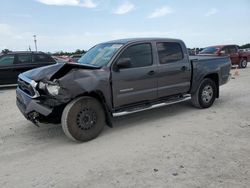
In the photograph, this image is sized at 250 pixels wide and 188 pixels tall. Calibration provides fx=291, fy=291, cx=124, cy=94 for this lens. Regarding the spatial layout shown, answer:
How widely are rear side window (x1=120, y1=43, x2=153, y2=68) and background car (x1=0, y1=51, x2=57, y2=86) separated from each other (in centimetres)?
843

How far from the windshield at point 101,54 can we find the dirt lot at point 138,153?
1.45 meters

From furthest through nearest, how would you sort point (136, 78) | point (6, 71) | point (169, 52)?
point (6, 71) < point (169, 52) < point (136, 78)

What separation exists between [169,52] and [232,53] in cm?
1483

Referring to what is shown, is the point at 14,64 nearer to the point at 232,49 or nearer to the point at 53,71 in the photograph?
the point at 53,71

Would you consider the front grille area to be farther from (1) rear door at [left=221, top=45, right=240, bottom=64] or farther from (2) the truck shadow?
(1) rear door at [left=221, top=45, right=240, bottom=64]

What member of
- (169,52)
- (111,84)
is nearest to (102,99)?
(111,84)

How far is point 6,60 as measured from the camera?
13.0 m

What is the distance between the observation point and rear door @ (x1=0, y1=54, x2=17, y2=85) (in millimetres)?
12859

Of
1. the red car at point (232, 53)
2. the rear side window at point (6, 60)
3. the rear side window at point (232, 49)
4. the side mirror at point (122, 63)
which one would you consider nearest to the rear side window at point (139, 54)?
the side mirror at point (122, 63)

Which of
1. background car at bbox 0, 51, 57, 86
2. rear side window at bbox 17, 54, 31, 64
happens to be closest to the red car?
background car at bbox 0, 51, 57, 86

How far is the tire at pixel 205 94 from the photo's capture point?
7.50 m

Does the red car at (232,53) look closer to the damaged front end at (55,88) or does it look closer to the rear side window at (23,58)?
the rear side window at (23,58)

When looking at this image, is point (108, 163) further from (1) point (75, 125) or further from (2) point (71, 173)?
(1) point (75, 125)

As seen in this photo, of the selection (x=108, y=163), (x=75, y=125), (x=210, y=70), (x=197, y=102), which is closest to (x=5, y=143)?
(x=75, y=125)
